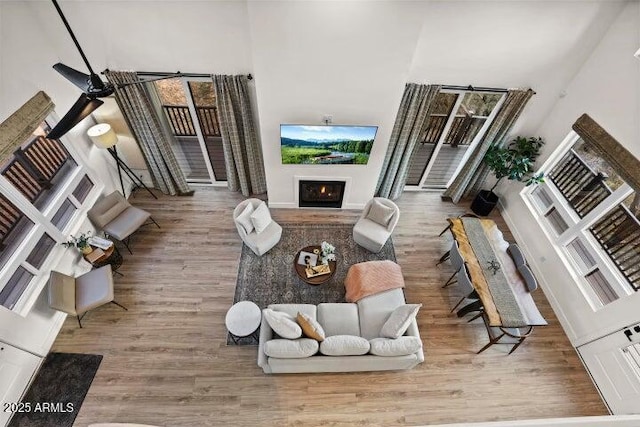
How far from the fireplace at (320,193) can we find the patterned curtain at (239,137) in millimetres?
769

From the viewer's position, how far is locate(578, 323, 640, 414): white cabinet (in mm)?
3598

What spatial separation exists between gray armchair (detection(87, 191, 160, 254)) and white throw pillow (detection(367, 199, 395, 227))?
139 inches

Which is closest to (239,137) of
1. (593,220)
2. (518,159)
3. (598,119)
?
(518,159)

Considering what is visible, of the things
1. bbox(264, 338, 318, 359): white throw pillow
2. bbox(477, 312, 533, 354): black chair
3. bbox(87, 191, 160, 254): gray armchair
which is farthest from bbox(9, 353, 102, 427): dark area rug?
bbox(477, 312, 533, 354): black chair

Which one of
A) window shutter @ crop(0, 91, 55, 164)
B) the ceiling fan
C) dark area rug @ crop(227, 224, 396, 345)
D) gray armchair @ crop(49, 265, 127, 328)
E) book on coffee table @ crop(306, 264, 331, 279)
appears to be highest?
the ceiling fan

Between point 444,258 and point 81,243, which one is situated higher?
point 81,243

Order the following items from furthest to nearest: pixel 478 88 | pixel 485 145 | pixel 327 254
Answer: pixel 485 145 → pixel 478 88 → pixel 327 254

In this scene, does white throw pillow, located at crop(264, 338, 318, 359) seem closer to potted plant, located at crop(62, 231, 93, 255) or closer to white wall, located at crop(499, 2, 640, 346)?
potted plant, located at crop(62, 231, 93, 255)

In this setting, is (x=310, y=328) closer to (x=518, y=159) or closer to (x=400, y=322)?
(x=400, y=322)

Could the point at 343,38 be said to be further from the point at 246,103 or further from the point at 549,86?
the point at 549,86

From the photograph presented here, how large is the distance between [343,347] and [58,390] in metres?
3.35

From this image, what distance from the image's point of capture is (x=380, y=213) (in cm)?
494

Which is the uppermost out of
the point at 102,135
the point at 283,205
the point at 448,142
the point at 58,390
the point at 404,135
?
the point at 404,135

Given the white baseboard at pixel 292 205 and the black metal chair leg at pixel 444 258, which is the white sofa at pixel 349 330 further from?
the white baseboard at pixel 292 205
